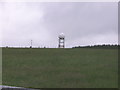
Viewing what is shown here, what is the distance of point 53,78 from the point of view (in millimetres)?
12883

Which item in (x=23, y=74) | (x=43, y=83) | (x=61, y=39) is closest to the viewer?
(x=43, y=83)

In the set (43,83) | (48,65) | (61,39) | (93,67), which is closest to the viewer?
(43,83)

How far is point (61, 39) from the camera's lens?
104ft

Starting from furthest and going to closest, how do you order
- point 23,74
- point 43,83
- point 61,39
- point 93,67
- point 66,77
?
point 61,39 → point 93,67 → point 23,74 → point 66,77 → point 43,83

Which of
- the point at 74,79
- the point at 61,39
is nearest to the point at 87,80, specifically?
the point at 74,79

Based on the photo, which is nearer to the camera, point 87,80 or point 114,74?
point 87,80

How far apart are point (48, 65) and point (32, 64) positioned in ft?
3.55

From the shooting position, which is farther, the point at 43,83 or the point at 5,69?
the point at 5,69

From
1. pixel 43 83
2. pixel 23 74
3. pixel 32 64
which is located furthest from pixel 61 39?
pixel 43 83

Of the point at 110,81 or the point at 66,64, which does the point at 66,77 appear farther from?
the point at 66,64

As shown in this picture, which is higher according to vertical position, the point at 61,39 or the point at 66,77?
the point at 61,39

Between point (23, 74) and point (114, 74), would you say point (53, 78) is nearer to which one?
point (23, 74)

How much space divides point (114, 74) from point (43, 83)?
3272mm

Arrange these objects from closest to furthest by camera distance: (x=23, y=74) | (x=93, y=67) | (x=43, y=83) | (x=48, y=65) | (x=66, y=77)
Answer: (x=43, y=83)
(x=66, y=77)
(x=23, y=74)
(x=93, y=67)
(x=48, y=65)
